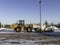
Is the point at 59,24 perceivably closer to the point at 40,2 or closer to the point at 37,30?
the point at 40,2

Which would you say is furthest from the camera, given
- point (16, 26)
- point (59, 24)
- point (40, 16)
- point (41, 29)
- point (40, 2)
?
point (59, 24)

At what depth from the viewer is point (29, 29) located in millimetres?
39594

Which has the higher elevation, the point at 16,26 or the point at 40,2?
the point at 40,2

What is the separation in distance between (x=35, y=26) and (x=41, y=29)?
1.56m

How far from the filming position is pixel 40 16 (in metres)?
47.4

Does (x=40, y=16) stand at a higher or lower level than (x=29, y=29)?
higher

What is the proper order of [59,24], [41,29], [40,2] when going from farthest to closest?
1. [59,24]
2. [40,2]
3. [41,29]

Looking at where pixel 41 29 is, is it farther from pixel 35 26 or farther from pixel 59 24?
pixel 59 24

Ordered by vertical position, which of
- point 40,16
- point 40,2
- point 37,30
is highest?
point 40,2

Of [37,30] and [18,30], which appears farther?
[37,30]

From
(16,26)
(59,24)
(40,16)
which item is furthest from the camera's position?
(59,24)

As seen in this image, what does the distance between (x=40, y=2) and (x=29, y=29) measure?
1335 centimetres

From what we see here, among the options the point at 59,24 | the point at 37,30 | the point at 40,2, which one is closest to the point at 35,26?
the point at 37,30

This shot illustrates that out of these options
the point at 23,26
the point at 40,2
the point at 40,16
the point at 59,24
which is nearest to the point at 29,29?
the point at 23,26
